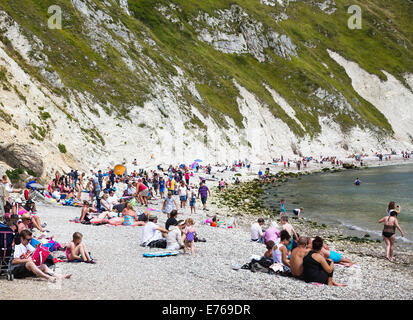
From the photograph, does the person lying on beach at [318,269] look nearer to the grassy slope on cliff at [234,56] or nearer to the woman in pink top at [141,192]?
the woman in pink top at [141,192]

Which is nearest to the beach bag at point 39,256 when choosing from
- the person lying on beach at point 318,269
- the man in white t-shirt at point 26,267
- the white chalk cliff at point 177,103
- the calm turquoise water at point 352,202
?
the man in white t-shirt at point 26,267

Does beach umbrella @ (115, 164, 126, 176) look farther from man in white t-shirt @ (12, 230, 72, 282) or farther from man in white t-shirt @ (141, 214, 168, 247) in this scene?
man in white t-shirt @ (12, 230, 72, 282)

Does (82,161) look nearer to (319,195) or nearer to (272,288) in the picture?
(319,195)

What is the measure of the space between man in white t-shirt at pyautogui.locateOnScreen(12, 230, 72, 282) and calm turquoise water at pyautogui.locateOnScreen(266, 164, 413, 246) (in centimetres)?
1804

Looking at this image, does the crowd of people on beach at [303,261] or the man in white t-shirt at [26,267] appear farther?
the crowd of people on beach at [303,261]

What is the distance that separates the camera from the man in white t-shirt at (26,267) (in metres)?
10.0

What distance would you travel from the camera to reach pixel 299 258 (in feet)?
38.6

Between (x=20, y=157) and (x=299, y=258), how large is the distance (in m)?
20.8

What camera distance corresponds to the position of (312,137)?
9769cm

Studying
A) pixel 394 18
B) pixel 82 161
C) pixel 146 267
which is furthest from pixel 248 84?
pixel 394 18

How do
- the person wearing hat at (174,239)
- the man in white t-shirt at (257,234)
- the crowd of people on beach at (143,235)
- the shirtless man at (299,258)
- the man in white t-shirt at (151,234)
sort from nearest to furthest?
1. the crowd of people on beach at (143,235)
2. the shirtless man at (299,258)
3. the person wearing hat at (174,239)
4. the man in white t-shirt at (151,234)
5. the man in white t-shirt at (257,234)

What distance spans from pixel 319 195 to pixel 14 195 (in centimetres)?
3059

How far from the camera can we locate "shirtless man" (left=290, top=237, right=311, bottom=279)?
11664mm

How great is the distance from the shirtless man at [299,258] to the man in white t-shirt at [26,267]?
6.50m
